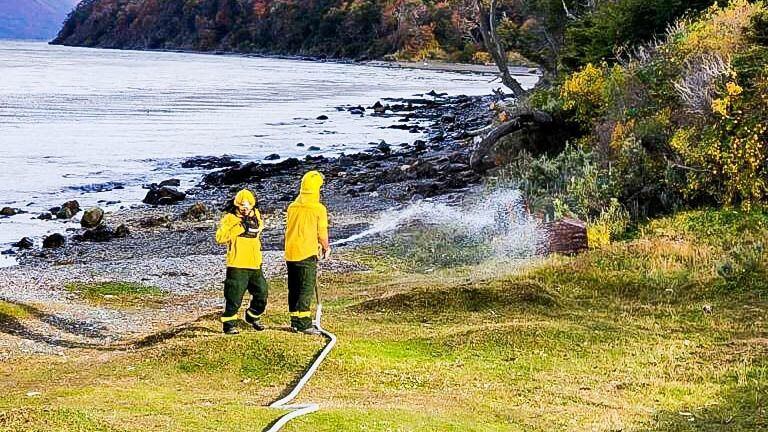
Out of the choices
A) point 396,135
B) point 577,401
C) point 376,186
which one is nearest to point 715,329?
point 577,401

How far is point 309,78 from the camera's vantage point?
325 feet

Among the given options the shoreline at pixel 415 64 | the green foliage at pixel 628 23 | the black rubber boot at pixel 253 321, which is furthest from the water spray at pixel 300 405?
the shoreline at pixel 415 64

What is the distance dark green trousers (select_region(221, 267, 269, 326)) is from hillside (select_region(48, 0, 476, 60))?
88066mm

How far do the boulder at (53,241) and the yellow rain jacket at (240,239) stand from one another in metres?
15.3

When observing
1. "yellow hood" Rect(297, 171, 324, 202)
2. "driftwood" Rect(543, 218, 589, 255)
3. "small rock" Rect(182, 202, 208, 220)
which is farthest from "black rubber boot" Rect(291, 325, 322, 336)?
"small rock" Rect(182, 202, 208, 220)

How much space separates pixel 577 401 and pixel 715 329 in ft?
11.4

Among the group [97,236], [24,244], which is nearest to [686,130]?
[97,236]

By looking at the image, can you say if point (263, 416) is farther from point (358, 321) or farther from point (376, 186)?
point (376, 186)

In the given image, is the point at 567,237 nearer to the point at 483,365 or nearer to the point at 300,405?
the point at 483,365

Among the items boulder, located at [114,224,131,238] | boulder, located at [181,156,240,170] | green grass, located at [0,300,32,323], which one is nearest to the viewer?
green grass, located at [0,300,32,323]

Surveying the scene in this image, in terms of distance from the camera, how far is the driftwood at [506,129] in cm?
2547

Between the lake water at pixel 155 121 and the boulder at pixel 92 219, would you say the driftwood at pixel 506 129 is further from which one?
the lake water at pixel 155 121

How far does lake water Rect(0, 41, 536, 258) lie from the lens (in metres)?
37.7

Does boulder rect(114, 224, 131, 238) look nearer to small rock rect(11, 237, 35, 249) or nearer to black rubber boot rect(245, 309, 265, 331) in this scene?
small rock rect(11, 237, 35, 249)
